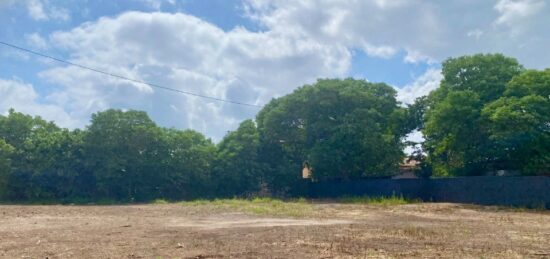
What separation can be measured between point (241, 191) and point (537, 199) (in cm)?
1907

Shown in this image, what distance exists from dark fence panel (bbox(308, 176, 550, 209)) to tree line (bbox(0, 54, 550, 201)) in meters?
1.77

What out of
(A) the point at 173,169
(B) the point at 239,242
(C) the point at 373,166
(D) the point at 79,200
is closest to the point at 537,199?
(C) the point at 373,166

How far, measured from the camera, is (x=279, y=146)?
119 feet

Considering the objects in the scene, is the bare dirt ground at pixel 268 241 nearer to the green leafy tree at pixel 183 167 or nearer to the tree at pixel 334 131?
the tree at pixel 334 131

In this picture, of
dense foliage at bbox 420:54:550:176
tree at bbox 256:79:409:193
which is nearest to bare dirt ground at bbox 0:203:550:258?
dense foliage at bbox 420:54:550:176

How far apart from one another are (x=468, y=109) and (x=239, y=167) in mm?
15113

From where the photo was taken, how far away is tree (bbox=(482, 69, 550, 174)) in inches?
941

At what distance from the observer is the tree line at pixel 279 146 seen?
27.6 m

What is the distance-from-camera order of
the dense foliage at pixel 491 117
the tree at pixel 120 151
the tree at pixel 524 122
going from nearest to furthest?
the tree at pixel 524 122, the dense foliage at pixel 491 117, the tree at pixel 120 151

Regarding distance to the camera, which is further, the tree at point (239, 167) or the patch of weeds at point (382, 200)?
the tree at point (239, 167)

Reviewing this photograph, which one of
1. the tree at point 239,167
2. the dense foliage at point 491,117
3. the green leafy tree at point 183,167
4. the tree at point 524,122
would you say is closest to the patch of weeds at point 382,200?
the dense foliage at point 491,117

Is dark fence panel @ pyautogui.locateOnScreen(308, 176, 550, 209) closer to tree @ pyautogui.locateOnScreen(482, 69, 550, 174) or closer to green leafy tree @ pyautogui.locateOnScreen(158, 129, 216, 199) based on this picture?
tree @ pyautogui.locateOnScreen(482, 69, 550, 174)

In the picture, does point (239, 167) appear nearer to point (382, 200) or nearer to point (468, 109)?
point (382, 200)

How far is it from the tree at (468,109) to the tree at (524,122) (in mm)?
830
